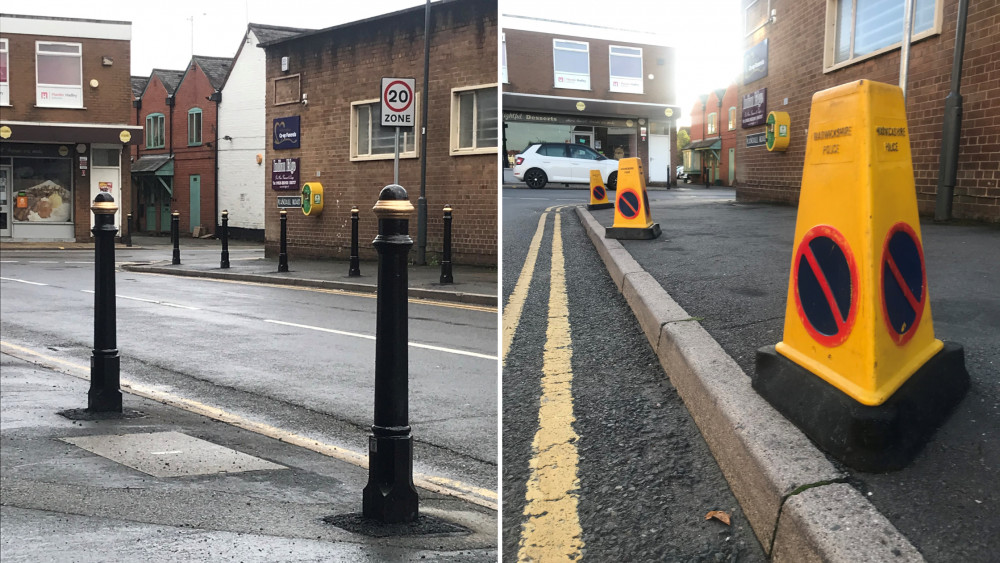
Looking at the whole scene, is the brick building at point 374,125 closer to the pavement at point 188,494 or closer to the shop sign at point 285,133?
the shop sign at point 285,133

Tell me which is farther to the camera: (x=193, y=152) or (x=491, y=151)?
(x=193, y=152)

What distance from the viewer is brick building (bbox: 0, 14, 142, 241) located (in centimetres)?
402

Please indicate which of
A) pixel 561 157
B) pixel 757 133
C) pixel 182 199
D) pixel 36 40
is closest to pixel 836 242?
pixel 757 133

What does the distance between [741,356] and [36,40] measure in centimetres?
384

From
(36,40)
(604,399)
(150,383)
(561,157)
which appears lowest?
(150,383)

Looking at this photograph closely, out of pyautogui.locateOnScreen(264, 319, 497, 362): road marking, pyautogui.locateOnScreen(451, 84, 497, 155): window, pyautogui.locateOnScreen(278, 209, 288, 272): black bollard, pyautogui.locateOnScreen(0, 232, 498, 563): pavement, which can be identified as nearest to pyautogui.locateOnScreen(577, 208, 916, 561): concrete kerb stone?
pyautogui.locateOnScreen(0, 232, 498, 563): pavement

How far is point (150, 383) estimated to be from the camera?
4.98 metres

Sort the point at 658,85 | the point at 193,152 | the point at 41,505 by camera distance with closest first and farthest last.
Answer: the point at 658,85 < the point at 41,505 < the point at 193,152

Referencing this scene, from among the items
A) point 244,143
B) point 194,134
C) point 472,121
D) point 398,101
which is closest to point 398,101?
point 398,101

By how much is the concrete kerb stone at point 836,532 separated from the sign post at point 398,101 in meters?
8.34

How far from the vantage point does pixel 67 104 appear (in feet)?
16.2

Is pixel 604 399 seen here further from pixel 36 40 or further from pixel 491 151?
pixel 491 151

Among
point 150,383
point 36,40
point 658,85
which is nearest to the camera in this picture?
point 658,85

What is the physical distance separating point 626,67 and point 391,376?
5.40 ft
